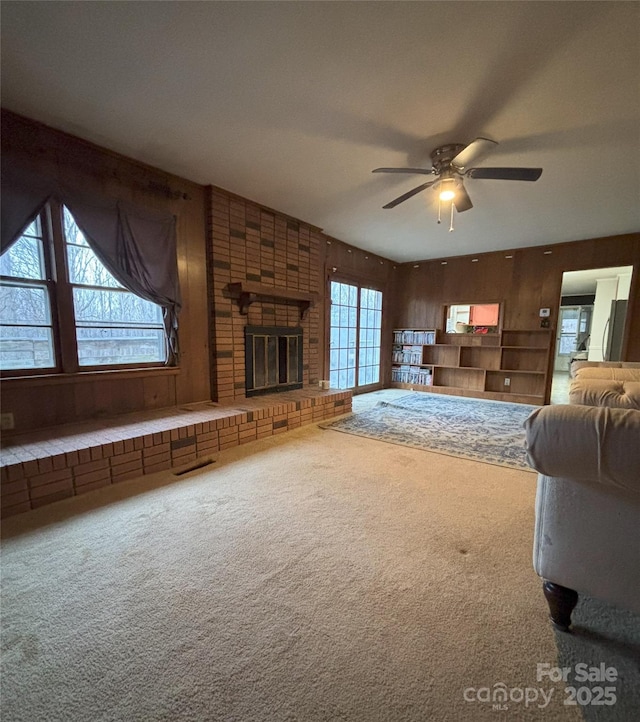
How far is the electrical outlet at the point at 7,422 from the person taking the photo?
6.89 feet

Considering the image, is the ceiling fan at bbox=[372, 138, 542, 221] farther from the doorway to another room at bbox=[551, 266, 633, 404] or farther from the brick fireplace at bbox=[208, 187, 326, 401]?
the doorway to another room at bbox=[551, 266, 633, 404]

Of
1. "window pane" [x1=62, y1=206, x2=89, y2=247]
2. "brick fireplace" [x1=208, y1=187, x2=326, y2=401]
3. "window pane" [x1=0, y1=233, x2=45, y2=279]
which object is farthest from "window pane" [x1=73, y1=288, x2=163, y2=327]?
"brick fireplace" [x1=208, y1=187, x2=326, y2=401]

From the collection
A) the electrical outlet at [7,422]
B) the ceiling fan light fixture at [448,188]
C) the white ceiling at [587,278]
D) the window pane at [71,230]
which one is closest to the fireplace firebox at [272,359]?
the window pane at [71,230]

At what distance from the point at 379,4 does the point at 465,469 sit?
2756 millimetres

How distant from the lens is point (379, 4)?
1.32 m

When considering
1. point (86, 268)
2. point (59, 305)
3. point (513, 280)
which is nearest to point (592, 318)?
point (513, 280)

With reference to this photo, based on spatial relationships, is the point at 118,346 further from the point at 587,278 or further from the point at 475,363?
the point at 587,278

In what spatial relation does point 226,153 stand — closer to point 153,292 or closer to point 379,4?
point 153,292

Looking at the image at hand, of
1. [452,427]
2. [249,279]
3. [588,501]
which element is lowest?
[452,427]

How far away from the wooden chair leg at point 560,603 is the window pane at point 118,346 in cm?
308

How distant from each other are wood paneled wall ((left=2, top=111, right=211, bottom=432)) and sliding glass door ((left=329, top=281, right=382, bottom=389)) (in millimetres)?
2298

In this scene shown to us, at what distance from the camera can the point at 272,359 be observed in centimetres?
378

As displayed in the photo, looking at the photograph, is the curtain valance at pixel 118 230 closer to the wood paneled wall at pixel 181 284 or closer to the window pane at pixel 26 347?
the wood paneled wall at pixel 181 284

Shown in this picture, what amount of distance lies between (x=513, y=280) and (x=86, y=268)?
18.6ft
